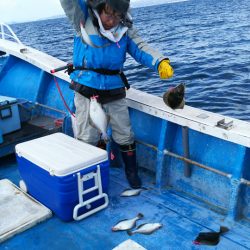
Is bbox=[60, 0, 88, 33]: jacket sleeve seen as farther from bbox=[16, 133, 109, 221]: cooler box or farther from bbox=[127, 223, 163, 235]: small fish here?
bbox=[127, 223, 163, 235]: small fish

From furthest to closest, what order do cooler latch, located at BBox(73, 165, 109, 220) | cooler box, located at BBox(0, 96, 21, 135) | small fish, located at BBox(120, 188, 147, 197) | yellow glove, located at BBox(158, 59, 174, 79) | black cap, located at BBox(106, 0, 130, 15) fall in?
cooler box, located at BBox(0, 96, 21, 135), small fish, located at BBox(120, 188, 147, 197), yellow glove, located at BBox(158, 59, 174, 79), cooler latch, located at BBox(73, 165, 109, 220), black cap, located at BBox(106, 0, 130, 15)

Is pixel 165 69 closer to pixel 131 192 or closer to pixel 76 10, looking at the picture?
pixel 76 10

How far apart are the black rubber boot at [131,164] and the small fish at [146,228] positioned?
73 cm

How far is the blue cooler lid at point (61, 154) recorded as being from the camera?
3.39m

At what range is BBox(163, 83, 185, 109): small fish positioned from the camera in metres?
3.79

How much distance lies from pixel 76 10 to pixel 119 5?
46cm

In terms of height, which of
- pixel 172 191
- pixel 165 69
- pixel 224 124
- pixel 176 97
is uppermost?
pixel 165 69

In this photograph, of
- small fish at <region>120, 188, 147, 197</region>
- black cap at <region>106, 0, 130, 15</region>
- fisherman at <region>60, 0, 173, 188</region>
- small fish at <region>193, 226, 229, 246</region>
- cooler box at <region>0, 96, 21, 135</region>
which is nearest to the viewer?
small fish at <region>193, 226, 229, 246</region>

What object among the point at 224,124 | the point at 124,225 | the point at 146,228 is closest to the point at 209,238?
the point at 146,228

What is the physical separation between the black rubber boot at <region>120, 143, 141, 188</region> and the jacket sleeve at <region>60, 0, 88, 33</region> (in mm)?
1399

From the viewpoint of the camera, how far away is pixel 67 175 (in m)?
→ 3.36

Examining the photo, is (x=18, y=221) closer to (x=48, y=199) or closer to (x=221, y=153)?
(x=48, y=199)

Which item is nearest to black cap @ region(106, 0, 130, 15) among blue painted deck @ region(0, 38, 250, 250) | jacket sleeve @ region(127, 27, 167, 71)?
jacket sleeve @ region(127, 27, 167, 71)

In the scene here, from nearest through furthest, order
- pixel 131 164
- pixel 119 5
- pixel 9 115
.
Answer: pixel 119 5
pixel 131 164
pixel 9 115
